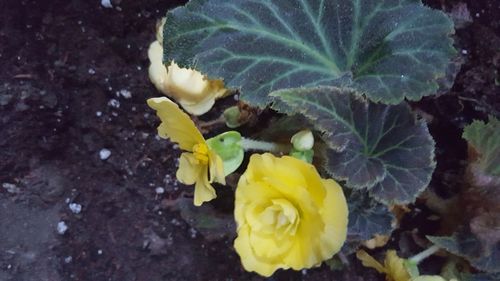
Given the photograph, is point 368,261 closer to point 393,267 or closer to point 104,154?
point 393,267

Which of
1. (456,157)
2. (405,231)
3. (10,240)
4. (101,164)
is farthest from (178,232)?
(456,157)

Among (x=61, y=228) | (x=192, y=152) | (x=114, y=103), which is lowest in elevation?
(x=61, y=228)

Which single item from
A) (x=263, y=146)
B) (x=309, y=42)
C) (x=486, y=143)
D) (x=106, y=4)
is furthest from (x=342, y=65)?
(x=106, y=4)

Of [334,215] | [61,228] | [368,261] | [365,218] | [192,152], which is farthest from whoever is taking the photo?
[61,228]

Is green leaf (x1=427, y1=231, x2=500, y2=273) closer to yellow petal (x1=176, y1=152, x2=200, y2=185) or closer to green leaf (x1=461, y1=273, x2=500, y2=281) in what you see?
green leaf (x1=461, y1=273, x2=500, y2=281)

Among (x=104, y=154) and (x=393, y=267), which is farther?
(x=104, y=154)

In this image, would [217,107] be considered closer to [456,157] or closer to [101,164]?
[101,164]

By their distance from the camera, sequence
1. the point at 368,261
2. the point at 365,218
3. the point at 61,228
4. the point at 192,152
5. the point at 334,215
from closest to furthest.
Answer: the point at 334,215 → the point at 192,152 → the point at 365,218 → the point at 368,261 → the point at 61,228
